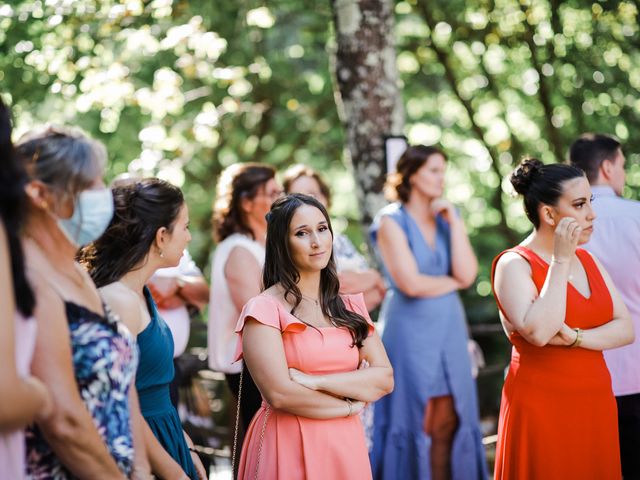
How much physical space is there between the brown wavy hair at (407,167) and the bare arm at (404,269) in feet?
0.68

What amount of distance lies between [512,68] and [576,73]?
1.31m

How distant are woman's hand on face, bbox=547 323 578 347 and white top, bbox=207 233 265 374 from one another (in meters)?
1.65

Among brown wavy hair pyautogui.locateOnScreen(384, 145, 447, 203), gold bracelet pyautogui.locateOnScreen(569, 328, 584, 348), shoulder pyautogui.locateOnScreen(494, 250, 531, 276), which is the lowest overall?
gold bracelet pyautogui.locateOnScreen(569, 328, 584, 348)

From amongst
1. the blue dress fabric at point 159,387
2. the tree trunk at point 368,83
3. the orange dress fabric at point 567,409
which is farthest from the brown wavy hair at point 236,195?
the orange dress fabric at point 567,409

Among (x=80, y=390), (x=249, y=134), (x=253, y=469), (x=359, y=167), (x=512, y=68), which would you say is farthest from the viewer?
(x=249, y=134)

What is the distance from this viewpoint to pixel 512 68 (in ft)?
31.5

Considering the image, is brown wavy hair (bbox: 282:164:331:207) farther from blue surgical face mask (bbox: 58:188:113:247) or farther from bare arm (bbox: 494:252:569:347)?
blue surgical face mask (bbox: 58:188:113:247)

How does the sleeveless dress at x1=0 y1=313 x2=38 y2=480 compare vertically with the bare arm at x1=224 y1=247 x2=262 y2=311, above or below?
below

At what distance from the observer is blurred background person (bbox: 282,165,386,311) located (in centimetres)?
532

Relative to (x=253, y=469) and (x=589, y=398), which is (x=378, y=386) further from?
(x=589, y=398)

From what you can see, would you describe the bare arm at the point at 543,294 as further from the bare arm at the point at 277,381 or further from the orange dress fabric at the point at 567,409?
the bare arm at the point at 277,381

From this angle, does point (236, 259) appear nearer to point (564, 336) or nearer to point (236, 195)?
point (236, 195)

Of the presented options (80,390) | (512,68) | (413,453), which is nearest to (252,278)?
(413,453)

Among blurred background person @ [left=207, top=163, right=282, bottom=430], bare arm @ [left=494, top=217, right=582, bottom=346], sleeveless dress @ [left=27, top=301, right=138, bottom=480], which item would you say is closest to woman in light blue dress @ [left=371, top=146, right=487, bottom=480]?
blurred background person @ [left=207, top=163, right=282, bottom=430]
